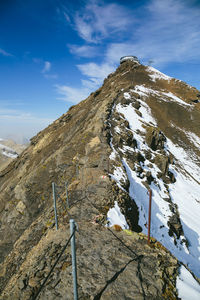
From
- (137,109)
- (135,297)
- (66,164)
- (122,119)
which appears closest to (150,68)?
Answer: (137,109)

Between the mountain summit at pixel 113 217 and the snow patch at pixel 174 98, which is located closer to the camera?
the mountain summit at pixel 113 217

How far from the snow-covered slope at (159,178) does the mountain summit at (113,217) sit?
0.13 m

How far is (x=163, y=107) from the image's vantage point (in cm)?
4528

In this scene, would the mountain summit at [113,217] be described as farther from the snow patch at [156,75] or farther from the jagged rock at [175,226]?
the snow patch at [156,75]

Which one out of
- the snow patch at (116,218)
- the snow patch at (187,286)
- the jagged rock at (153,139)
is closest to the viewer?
the snow patch at (187,286)

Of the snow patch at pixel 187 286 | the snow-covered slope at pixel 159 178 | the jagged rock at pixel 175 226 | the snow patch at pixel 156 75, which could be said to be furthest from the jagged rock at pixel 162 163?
the snow patch at pixel 156 75

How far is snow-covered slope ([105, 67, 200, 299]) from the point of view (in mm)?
14742

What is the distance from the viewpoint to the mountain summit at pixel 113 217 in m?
6.21

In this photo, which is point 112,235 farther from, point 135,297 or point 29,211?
point 29,211

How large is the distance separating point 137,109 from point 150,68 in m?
46.8

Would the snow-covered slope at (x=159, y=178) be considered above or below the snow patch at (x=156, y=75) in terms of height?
below

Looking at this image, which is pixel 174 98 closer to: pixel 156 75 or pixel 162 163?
pixel 156 75

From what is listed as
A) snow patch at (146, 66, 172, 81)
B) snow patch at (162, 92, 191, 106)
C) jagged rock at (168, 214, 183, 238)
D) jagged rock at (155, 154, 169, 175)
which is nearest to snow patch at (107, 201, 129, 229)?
jagged rock at (168, 214, 183, 238)

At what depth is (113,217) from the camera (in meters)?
9.94
